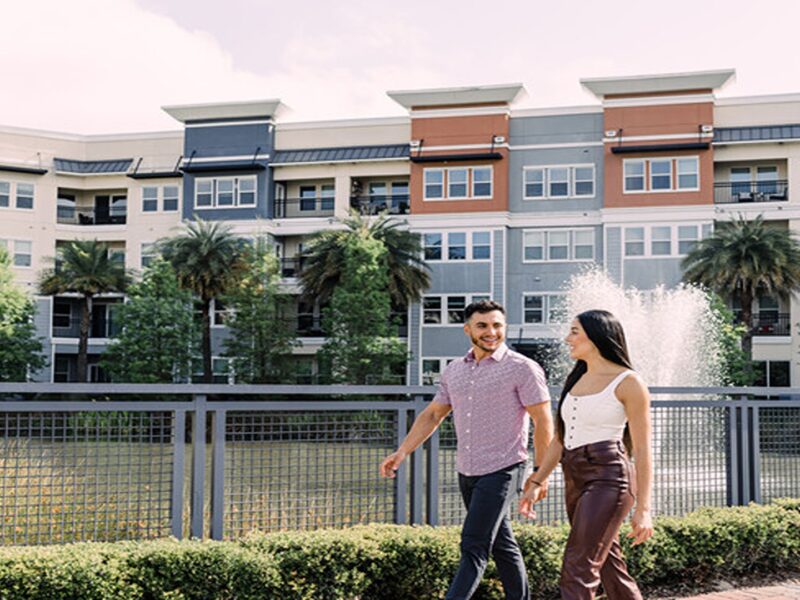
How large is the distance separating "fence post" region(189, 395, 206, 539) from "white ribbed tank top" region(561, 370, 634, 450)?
2.73 meters

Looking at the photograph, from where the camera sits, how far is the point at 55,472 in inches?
265

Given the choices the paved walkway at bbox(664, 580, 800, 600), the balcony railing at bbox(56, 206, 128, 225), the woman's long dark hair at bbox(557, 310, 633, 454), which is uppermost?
the balcony railing at bbox(56, 206, 128, 225)

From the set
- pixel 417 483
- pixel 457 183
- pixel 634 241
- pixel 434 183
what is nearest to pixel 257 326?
pixel 434 183

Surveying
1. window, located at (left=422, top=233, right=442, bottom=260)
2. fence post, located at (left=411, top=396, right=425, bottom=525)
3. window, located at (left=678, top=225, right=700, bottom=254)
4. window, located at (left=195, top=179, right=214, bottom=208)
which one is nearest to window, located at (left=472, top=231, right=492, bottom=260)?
window, located at (left=422, top=233, right=442, bottom=260)

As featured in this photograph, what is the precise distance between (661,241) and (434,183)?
11.1 meters

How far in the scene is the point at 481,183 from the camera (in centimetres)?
5016

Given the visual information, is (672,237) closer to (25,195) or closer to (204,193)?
(204,193)

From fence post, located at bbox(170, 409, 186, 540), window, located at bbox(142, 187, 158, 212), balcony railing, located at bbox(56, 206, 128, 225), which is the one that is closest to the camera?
fence post, located at bbox(170, 409, 186, 540)

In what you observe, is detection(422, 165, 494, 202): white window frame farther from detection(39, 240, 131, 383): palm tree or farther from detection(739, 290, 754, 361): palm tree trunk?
detection(39, 240, 131, 383): palm tree

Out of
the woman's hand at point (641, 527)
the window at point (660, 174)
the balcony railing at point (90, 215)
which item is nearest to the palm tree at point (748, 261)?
the window at point (660, 174)

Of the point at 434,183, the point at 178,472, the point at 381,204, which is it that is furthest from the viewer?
the point at 381,204

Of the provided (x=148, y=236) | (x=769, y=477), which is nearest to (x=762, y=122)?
(x=148, y=236)

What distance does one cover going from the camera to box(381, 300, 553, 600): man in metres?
6.00

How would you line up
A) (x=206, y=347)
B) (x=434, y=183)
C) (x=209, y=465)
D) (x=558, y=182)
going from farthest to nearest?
(x=434, y=183) < (x=558, y=182) < (x=206, y=347) < (x=209, y=465)
